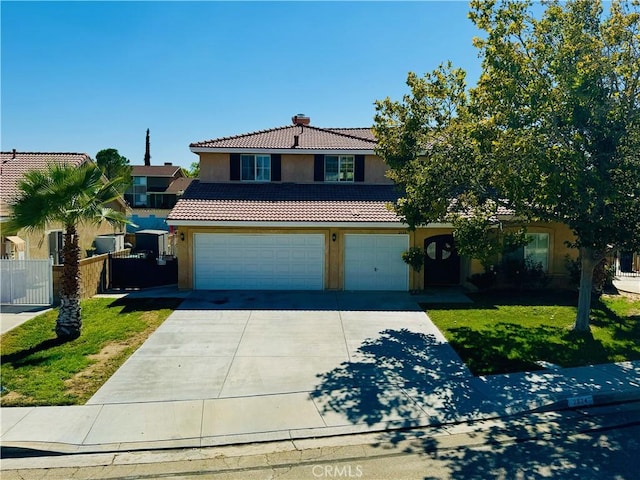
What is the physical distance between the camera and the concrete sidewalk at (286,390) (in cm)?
782

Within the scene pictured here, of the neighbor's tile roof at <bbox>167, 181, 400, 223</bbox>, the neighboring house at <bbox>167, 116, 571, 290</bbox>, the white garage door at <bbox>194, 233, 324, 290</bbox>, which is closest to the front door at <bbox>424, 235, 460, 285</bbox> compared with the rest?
the neighboring house at <bbox>167, 116, 571, 290</bbox>

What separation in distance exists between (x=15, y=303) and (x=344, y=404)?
12240 mm

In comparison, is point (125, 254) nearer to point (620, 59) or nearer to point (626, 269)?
point (620, 59)

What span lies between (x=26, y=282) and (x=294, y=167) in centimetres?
1119

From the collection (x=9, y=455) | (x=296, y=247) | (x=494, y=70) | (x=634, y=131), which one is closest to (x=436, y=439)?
(x=9, y=455)

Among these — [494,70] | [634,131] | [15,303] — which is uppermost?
[494,70]

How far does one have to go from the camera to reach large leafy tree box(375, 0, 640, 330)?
407 inches

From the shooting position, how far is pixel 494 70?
1153 centimetres

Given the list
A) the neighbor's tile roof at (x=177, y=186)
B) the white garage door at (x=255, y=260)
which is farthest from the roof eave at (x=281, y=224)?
the neighbor's tile roof at (x=177, y=186)

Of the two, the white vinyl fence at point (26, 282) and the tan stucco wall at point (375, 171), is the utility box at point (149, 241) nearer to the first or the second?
the white vinyl fence at point (26, 282)

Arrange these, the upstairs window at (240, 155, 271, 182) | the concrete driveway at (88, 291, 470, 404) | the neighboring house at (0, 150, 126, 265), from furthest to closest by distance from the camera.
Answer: the upstairs window at (240, 155, 271, 182)
the neighboring house at (0, 150, 126, 265)
the concrete driveway at (88, 291, 470, 404)

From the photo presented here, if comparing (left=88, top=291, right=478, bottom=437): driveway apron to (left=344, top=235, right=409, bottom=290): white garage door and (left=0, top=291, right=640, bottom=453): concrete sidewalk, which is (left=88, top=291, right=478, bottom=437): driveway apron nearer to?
(left=0, top=291, right=640, bottom=453): concrete sidewalk

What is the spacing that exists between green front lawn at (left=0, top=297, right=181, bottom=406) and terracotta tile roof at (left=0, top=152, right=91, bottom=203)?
8414mm

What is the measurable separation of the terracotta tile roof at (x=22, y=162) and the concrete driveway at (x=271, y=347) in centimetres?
1001
